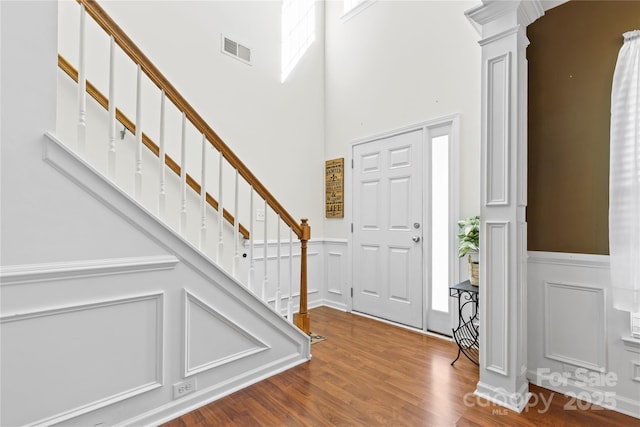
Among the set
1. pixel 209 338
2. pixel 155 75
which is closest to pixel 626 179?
pixel 209 338

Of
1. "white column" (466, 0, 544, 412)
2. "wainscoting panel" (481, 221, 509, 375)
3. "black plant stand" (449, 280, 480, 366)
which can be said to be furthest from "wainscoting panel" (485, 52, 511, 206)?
"black plant stand" (449, 280, 480, 366)

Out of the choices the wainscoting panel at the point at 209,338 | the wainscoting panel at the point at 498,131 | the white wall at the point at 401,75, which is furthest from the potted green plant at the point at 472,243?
the wainscoting panel at the point at 209,338

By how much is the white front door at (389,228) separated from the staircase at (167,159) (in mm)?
1111

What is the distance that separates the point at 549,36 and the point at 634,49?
510mm

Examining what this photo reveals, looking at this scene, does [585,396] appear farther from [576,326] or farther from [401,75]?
[401,75]

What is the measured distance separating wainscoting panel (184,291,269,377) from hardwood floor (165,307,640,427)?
0.80ft

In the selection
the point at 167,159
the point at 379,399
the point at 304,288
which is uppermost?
the point at 167,159

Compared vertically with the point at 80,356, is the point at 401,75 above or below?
above

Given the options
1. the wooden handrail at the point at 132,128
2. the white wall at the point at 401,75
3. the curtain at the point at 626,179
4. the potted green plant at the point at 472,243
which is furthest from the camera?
the white wall at the point at 401,75

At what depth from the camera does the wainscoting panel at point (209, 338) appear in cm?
187

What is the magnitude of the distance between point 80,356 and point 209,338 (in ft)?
2.16

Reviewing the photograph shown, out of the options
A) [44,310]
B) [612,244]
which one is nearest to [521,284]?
[612,244]

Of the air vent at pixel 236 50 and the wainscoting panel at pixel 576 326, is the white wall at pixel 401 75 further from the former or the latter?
the air vent at pixel 236 50

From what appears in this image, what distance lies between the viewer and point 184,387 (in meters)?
1.85
